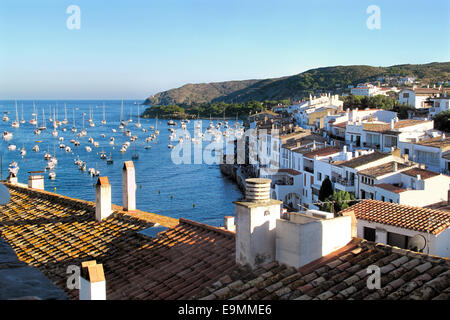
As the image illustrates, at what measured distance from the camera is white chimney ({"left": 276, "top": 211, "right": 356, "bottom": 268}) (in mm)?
4555

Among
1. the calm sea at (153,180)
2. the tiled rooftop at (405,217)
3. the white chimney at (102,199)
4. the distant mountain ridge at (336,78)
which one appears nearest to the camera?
the white chimney at (102,199)

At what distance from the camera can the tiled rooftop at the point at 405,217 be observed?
1065 cm

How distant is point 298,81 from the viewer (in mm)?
127875

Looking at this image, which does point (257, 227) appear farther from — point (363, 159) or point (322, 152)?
point (322, 152)

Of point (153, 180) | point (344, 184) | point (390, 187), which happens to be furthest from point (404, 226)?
point (153, 180)

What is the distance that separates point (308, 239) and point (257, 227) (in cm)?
50

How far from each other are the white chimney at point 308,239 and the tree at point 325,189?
65.8 ft

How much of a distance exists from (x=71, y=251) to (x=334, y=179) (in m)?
19.5

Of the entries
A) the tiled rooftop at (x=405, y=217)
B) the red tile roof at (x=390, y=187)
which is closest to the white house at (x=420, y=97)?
the red tile roof at (x=390, y=187)

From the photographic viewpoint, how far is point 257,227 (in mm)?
4715

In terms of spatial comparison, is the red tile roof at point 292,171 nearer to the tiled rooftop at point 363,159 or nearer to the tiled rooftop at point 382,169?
the tiled rooftop at point 363,159

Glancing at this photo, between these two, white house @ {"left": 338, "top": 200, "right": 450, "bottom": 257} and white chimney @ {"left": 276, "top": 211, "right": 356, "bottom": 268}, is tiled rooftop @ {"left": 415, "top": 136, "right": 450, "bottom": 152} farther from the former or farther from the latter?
white chimney @ {"left": 276, "top": 211, "right": 356, "bottom": 268}
